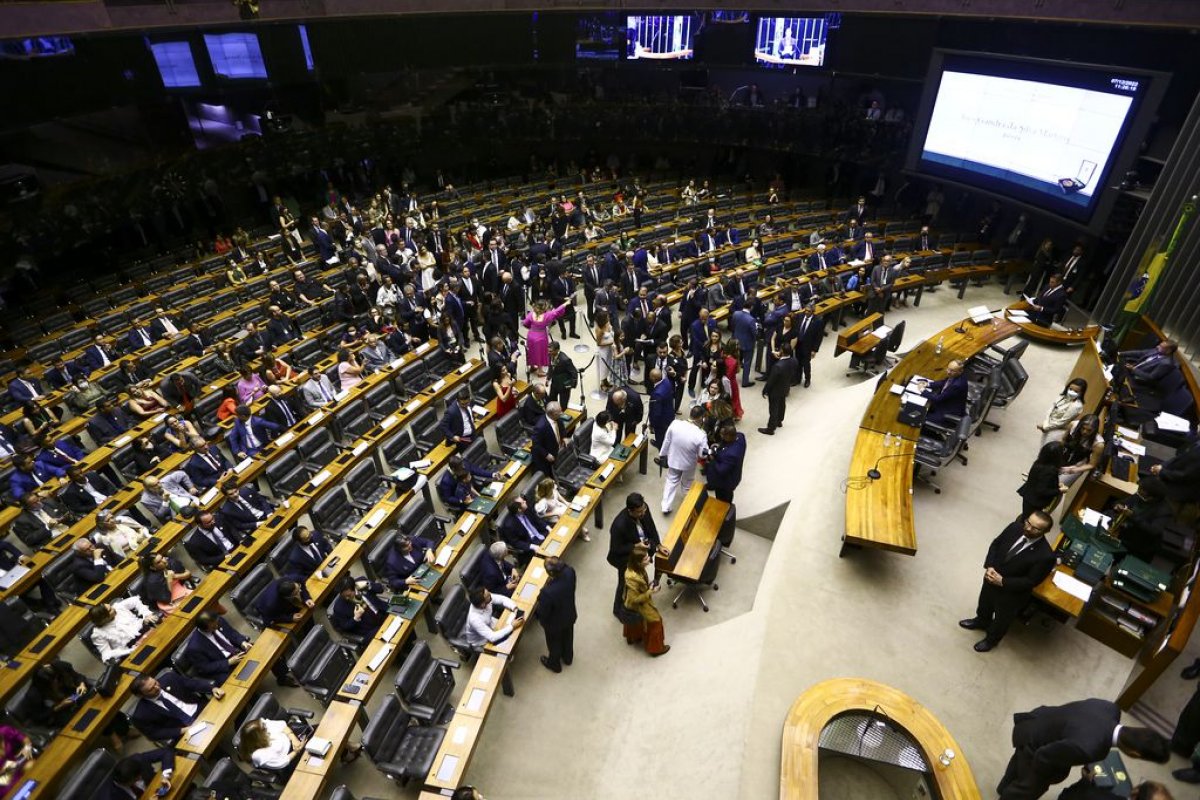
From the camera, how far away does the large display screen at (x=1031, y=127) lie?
1349 centimetres

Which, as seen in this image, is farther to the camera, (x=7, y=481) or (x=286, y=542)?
(x=7, y=481)

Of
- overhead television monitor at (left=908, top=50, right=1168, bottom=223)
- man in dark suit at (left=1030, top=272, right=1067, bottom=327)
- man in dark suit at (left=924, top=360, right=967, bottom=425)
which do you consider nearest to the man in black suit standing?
man in dark suit at (left=924, top=360, right=967, bottom=425)

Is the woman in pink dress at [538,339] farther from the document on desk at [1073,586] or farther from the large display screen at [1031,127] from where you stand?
the large display screen at [1031,127]

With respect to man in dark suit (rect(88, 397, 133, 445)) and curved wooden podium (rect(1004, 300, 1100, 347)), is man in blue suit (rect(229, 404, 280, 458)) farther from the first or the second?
curved wooden podium (rect(1004, 300, 1100, 347))

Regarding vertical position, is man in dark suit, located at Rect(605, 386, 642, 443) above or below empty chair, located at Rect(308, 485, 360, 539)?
above

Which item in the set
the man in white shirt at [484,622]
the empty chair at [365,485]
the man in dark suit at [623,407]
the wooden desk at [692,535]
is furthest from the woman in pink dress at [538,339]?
the man in white shirt at [484,622]

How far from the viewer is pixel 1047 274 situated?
15500 mm

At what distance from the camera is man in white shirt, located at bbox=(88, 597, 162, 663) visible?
23.0 ft

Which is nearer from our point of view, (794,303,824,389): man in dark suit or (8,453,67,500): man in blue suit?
(8,453,67,500): man in blue suit

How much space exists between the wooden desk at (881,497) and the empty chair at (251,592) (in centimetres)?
664

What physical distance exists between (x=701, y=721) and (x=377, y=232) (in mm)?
14328

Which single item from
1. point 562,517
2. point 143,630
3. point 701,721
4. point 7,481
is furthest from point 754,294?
point 7,481

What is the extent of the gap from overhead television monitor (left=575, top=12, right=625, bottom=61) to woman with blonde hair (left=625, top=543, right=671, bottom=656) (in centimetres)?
2009

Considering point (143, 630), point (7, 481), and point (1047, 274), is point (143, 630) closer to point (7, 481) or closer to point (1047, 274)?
point (7, 481)
